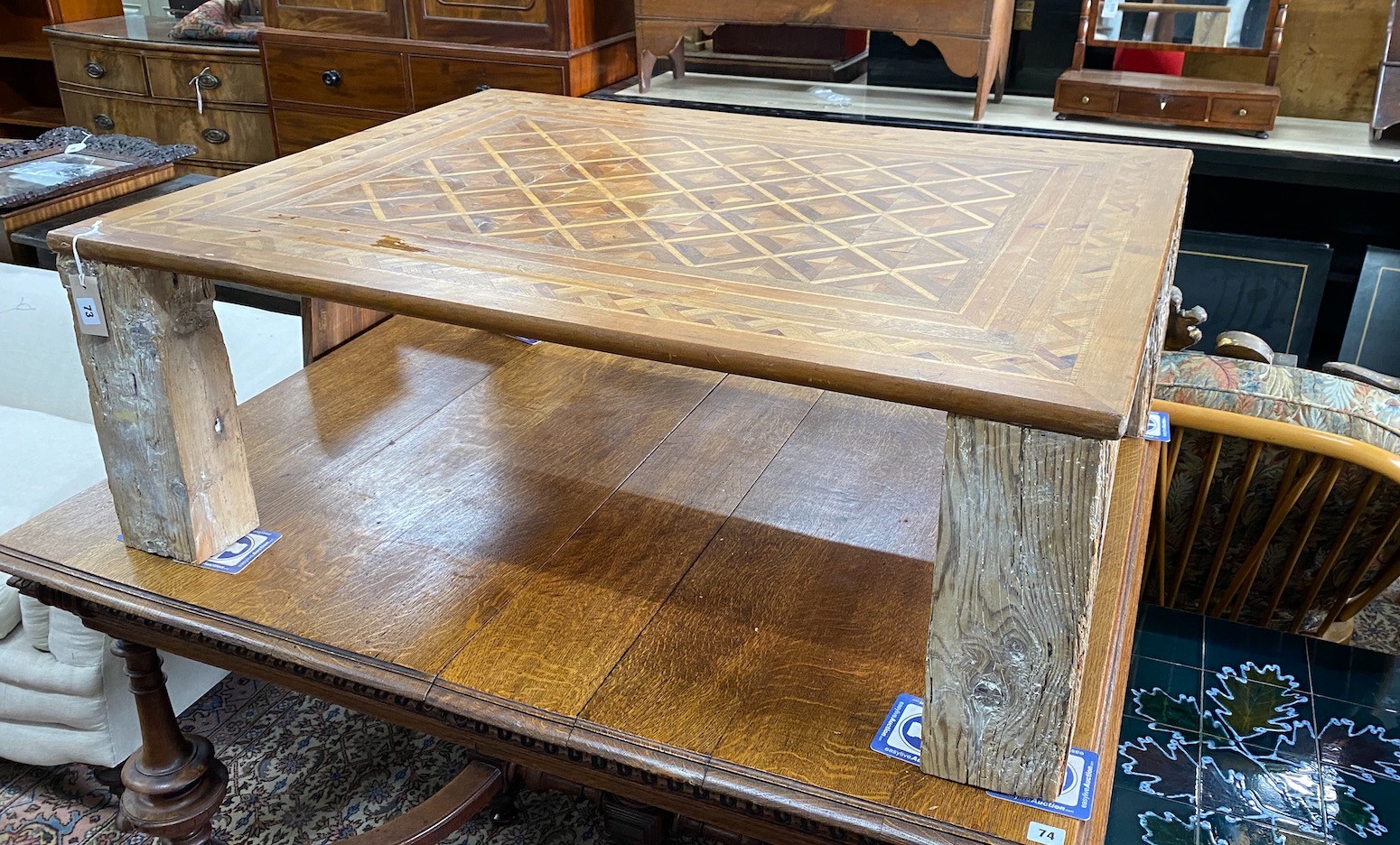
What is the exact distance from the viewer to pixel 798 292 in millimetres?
1038

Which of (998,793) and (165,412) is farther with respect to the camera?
(165,412)

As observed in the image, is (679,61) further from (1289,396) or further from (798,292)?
(798,292)

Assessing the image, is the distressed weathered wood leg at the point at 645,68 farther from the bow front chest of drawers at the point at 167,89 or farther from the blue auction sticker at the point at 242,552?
the blue auction sticker at the point at 242,552

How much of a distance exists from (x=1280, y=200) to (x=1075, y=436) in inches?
90.1

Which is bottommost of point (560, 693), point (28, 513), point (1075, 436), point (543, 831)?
point (543, 831)

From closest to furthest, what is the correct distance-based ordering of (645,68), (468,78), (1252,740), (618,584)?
1. (618,584)
2. (1252,740)
3. (645,68)
4. (468,78)

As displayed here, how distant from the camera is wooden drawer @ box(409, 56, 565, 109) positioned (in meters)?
3.23

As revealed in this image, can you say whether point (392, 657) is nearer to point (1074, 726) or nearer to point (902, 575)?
point (902, 575)

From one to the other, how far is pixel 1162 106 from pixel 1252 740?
5.90 ft

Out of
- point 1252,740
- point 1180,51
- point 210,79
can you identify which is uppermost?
point 1180,51

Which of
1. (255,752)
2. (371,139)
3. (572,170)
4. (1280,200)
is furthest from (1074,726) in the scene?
(1280,200)

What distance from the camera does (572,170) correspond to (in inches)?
56.4

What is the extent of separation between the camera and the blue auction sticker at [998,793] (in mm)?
956

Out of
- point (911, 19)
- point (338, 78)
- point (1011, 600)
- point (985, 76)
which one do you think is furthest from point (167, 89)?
point (1011, 600)
